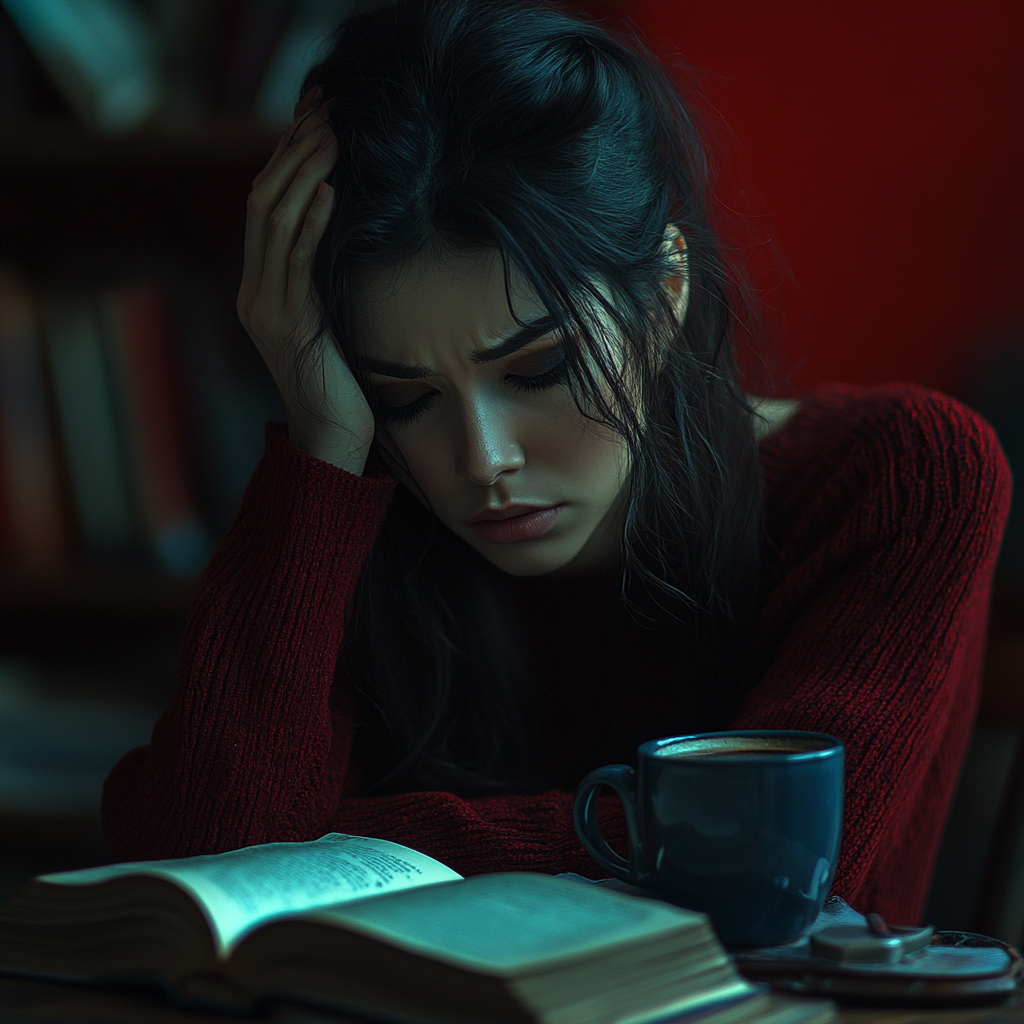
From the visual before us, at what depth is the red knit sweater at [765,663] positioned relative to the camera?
2.35 ft

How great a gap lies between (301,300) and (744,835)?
0.52m

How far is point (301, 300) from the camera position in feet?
2.77

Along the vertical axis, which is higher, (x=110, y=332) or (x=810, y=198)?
(x=810, y=198)

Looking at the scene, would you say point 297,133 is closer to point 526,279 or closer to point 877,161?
point 526,279

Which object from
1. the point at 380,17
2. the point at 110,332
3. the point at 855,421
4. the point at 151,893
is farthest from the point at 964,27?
the point at 151,893

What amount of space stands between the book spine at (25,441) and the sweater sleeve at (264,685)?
59 centimetres

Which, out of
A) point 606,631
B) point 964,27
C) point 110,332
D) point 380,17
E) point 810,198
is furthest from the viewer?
point 810,198

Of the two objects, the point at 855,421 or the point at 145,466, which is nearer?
the point at 855,421

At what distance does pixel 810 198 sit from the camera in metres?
1.55

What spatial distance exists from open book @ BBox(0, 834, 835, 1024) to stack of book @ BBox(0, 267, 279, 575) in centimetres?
86

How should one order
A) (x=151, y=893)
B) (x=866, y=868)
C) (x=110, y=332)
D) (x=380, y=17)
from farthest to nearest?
(x=110, y=332), (x=380, y=17), (x=866, y=868), (x=151, y=893)

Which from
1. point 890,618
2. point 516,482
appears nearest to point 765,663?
point 890,618

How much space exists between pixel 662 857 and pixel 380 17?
2.24 feet

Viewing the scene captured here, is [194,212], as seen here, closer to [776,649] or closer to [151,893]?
[776,649]
